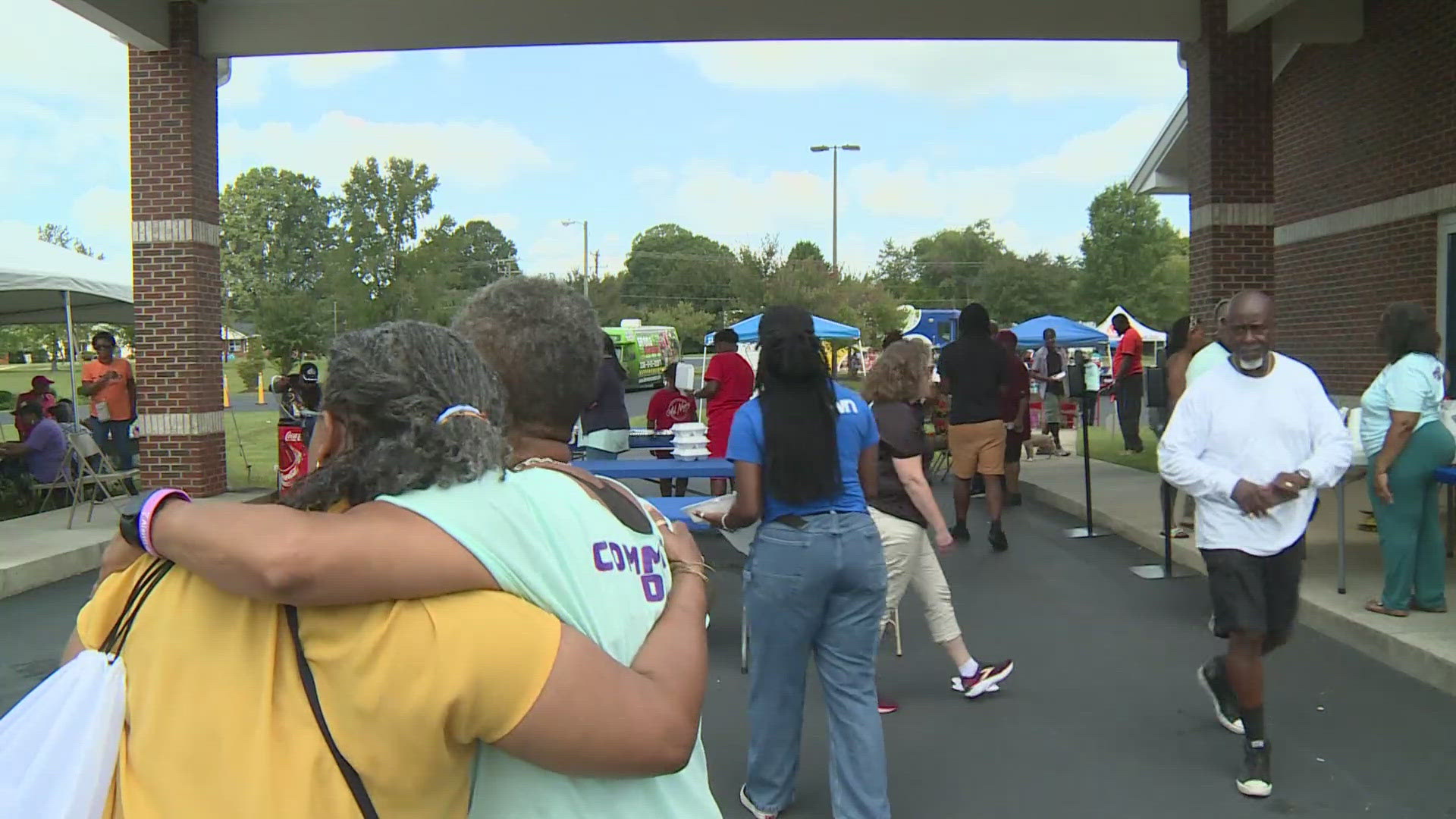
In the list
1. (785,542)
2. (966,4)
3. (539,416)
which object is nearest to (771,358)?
(785,542)

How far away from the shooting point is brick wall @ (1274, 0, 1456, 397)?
1119cm

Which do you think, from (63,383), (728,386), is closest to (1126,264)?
(63,383)

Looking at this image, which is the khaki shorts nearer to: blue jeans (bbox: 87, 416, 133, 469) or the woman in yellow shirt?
the woman in yellow shirt

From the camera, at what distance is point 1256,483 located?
420cm

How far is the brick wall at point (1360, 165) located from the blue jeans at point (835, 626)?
8316 millimetres

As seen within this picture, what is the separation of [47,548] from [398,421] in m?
9.42

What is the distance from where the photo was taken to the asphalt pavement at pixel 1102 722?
14.1 feet

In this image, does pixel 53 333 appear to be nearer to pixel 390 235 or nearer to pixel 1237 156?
pixel 390 235

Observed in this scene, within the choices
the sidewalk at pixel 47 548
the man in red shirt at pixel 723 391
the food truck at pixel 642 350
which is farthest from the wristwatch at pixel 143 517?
the food truck at pixel 642 350

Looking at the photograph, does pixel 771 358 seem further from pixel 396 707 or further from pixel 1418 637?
pixel 1418 637

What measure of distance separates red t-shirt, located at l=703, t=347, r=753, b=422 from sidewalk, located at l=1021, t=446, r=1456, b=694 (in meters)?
3.31

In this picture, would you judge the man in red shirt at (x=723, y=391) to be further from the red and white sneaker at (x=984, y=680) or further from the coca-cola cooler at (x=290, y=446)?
the coca-cola cooler at (x=290, y=446)

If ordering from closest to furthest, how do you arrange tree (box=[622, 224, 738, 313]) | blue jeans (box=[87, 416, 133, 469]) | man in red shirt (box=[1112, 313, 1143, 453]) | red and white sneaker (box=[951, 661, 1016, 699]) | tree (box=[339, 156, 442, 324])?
red and white sneaker (box=[951, 661, 1016, 699]), blue jeans (box=[87, 416, 133, 469]), man in red shirt (box=[1112, 313, 1143, 453]), tree (box=[339, 156, 442, 324]), tree (box=[622, 224, 738, 313])

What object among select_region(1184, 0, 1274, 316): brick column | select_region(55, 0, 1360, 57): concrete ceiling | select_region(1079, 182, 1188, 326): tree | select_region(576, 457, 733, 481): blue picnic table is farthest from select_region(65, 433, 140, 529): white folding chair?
select_region(1079, 182, 1188, 326): tree
